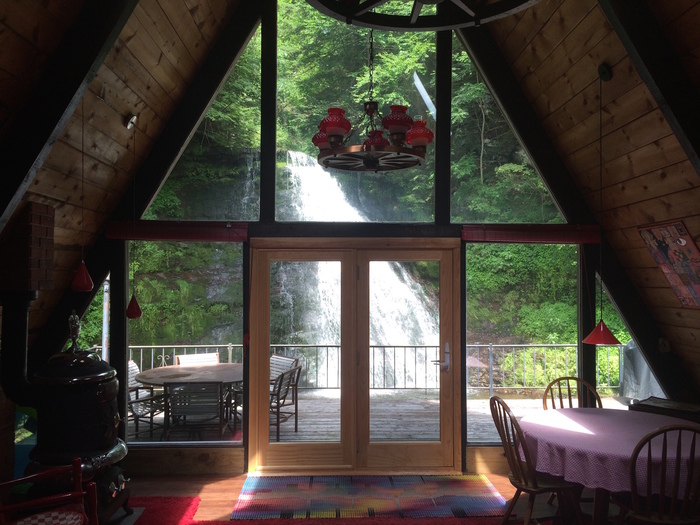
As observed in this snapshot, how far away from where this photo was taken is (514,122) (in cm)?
527

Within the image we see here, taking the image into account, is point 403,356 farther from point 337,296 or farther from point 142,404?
point 142,404

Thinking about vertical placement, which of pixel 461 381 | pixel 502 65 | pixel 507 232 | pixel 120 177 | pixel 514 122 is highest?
pixel 502 65

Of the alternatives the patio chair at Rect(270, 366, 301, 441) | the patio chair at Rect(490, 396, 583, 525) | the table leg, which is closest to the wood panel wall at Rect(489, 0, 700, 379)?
the table leg

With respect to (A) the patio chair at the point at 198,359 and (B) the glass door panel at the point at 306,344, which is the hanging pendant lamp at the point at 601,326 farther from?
(A) the patio chair at the point at 198,359

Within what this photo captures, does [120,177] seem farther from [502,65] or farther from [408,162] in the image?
[502,65]

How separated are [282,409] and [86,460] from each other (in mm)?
1873

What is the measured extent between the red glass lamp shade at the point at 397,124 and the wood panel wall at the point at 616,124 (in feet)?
4.91

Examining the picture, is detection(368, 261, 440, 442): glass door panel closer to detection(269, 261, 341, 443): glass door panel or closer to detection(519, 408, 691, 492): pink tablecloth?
detection(269, 261, 341, 443): glass door panel

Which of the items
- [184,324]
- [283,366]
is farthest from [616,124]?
[184,324]

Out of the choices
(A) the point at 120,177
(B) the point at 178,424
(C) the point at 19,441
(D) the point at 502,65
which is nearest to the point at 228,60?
(A) the point at 120,177

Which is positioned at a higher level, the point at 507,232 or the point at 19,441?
the point at 507,232

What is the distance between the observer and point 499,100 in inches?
208

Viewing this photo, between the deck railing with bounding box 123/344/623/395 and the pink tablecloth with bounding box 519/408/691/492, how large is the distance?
1.07 m

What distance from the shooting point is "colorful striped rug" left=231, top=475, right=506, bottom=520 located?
4352 mm
